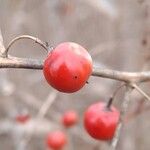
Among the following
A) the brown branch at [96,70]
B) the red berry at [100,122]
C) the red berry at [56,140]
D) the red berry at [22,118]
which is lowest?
the red berry at [56,140]

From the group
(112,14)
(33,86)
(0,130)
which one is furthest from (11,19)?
(33,86)

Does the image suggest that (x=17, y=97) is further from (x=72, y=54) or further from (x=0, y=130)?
(x=72, y=54)

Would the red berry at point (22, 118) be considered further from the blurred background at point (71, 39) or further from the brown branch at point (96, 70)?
the brown branch at point (96, 70)

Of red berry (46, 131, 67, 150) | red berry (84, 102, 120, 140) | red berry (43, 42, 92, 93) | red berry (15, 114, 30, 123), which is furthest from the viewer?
red berry (46, 131, 67, 150)

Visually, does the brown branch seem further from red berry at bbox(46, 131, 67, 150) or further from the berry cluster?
red berry at bbox(46, 131, 67, 150)

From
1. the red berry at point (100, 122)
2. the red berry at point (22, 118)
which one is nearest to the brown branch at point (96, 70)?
the red berry at point (100, 122)

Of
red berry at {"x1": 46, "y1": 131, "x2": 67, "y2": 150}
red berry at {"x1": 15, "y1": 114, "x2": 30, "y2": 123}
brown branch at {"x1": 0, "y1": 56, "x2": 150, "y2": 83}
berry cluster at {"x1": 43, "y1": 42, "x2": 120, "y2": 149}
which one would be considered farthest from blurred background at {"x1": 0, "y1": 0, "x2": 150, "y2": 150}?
berry cluster at {"x1": 43, "y1": 42, "x2": 120, "y2": 149}
